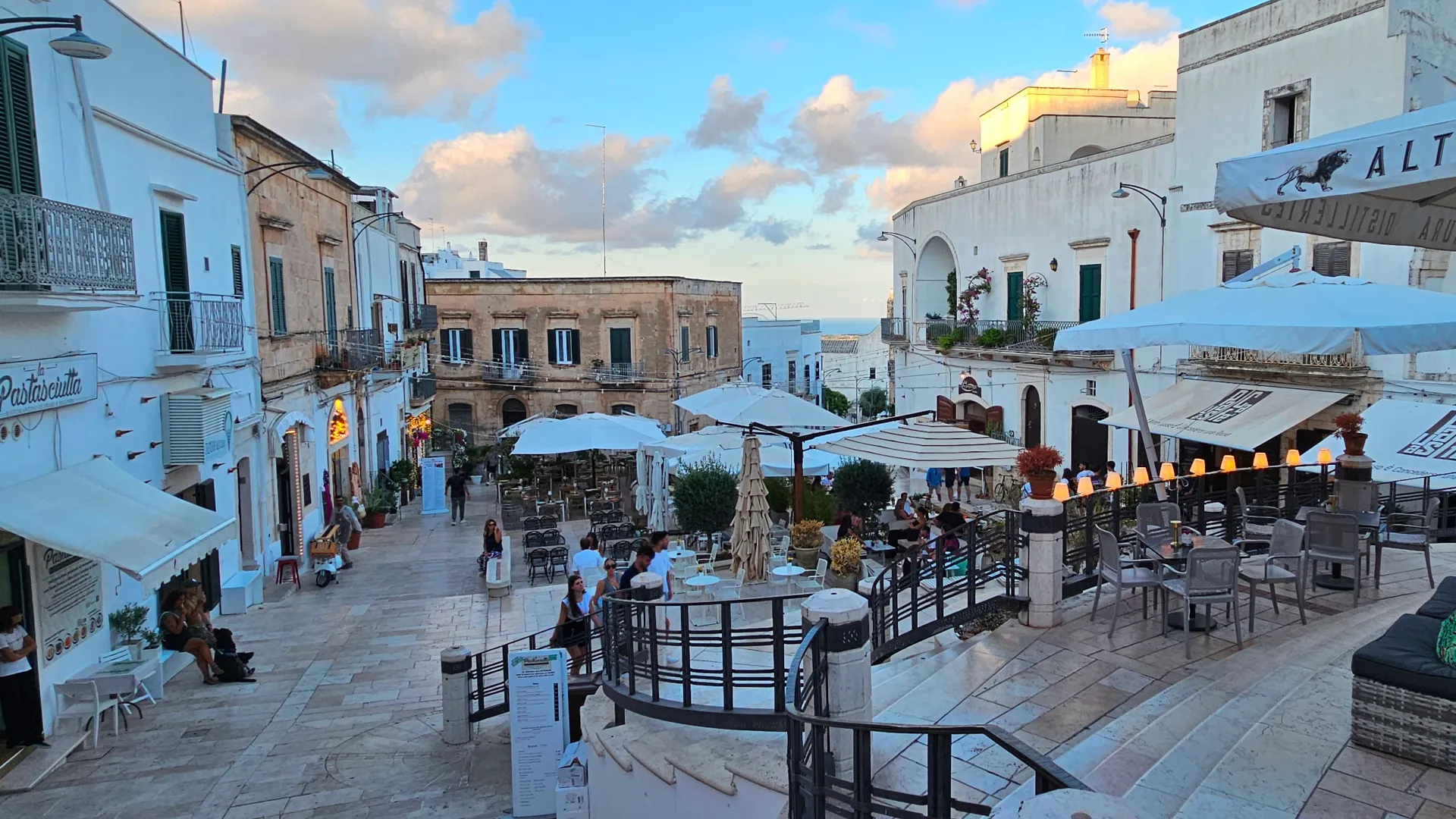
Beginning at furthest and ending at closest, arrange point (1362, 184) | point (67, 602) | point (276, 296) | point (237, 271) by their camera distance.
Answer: point (276, 296) < point (237, 271) < point (67, 602) < point (1362, 184)

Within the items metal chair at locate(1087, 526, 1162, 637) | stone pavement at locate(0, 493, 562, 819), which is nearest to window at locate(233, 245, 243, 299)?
stone pavement at locate(0, 493, 562, 819)

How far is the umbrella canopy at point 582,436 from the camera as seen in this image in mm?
20516

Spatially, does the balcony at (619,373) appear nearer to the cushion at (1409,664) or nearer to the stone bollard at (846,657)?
the stone bollard at (846,657)

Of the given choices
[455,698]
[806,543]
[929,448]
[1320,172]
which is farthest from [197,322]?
[1320,172]

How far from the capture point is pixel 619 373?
4162 cm

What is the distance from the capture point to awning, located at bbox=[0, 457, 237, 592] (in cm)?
798

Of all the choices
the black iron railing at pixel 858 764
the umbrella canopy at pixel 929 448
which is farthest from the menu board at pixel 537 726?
the umbrella canopy at pixel 929 448

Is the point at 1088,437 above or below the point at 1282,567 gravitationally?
below

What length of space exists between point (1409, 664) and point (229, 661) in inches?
439

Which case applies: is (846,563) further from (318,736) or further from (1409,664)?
(1409,664)

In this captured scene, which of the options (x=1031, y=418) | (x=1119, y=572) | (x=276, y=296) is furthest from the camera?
(x=1031, y=418)

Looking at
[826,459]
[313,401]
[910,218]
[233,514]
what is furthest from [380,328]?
[910,218]

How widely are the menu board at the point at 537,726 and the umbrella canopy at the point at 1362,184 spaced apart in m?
6.63

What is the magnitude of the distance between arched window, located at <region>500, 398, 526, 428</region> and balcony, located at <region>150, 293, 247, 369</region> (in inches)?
1134
